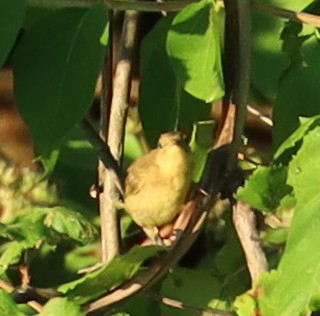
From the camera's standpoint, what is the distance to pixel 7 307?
4.25 ft

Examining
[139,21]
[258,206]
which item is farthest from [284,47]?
[258,206]

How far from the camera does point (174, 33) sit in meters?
1.31

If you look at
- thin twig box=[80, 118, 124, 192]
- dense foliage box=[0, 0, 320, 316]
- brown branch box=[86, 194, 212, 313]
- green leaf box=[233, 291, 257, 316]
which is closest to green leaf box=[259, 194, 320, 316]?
dense foliage box=[0, 0, 320, 316]

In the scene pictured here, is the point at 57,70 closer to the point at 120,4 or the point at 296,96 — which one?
the point at 120,4

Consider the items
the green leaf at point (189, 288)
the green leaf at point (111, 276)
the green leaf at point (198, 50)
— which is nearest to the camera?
the green leaf at point (198, 50)

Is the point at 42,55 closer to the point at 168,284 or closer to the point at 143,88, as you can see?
the point at 143,88

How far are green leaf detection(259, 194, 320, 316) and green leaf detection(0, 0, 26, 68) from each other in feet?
1.12

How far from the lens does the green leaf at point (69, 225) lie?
143 centimetres

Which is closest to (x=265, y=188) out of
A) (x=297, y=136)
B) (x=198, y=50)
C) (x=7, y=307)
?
(x=297, y=136)

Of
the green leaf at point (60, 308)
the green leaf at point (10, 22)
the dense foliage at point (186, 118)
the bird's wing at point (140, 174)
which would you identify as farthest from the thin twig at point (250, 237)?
the green leaf at point (10, 22)

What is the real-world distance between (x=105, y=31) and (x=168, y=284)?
1.87 feet

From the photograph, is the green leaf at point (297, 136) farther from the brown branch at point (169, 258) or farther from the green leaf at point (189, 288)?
the green leaf at point (189, 288)

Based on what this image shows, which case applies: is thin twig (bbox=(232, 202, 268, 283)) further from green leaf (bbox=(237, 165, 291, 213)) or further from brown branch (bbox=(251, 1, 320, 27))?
brown branch (bbox=(251, 1, 320, 27))

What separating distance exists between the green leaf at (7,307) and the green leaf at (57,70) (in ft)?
0.59
